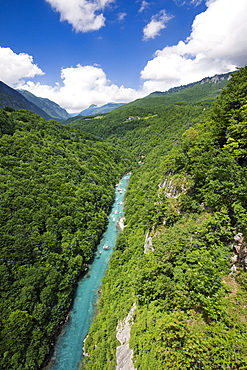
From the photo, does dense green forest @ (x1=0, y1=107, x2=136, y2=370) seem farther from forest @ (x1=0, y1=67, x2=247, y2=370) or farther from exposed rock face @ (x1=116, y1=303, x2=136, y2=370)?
exposed rock face @ (x1=116, y1=303, x2=136, y2=370)

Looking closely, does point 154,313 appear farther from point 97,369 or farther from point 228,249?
point 97,369

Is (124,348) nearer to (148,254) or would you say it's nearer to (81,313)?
(148,254)

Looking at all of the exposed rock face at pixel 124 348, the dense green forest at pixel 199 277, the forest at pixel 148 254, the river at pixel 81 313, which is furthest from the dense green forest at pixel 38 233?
the exposed rock face at pixel 124 348

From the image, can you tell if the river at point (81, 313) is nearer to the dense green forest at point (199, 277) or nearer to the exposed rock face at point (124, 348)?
the dense green forest at point (199, 277)

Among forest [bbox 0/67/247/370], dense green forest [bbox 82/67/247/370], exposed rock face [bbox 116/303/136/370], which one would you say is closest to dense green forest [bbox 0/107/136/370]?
forest [bbox 0/67/247/370]

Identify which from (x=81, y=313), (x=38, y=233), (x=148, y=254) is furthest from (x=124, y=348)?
(x=38, y=233)

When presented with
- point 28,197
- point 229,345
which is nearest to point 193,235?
point 229,345
